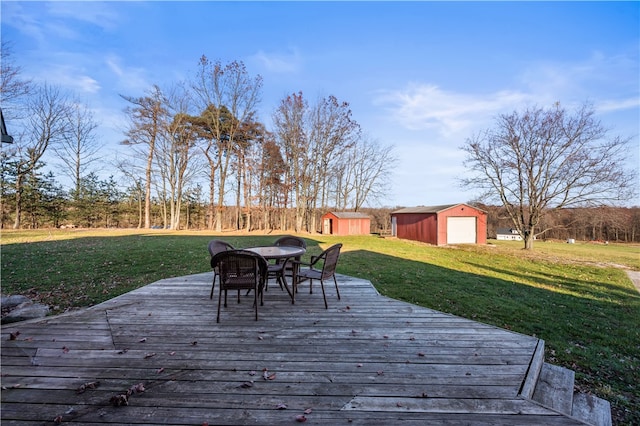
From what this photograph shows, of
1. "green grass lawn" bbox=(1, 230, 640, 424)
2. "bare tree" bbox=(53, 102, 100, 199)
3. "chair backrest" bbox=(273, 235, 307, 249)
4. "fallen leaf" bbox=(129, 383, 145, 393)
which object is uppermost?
"bare tree" bbox=(53, 102, 100, 199)

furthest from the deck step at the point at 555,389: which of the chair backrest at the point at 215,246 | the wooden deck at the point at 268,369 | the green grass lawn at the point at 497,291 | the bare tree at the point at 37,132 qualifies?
the bare tree at the point at 37,132

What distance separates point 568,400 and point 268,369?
219 centimetres

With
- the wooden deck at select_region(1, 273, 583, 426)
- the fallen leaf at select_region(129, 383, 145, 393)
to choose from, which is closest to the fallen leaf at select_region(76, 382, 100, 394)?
the wooden deck at select_region(1, 273, 583, 426)

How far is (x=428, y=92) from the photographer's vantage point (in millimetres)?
10453

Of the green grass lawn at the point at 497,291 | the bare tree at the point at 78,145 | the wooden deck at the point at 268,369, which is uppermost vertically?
the bare tree at the point at 78,145

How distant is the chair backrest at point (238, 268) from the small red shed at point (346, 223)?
21.0 m

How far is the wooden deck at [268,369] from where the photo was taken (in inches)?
61.8

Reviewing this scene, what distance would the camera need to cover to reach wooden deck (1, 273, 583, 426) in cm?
157

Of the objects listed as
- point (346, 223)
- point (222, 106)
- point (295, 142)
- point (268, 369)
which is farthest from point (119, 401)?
point (222, 106)

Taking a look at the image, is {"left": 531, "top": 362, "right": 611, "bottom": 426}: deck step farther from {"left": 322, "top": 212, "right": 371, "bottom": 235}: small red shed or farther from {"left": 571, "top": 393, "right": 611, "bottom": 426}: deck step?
{"left": 322, "top": 212, "right": 371, "bottom": 235}: small red shed

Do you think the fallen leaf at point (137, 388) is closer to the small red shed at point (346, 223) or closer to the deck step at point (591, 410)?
the deck step at point (591, 410)

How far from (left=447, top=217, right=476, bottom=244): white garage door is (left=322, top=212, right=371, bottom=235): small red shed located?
25.1 feet

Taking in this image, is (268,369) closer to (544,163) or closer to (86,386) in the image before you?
(86,386)

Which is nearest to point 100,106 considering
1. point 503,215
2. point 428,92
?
point 428,92
